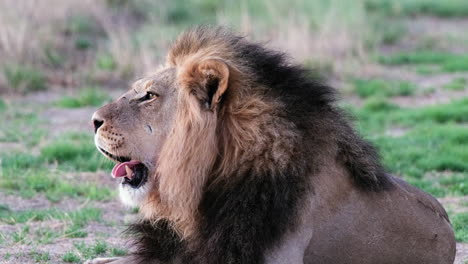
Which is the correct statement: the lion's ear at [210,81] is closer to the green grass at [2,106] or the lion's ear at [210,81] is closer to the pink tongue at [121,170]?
the pink tongue at [121,170]

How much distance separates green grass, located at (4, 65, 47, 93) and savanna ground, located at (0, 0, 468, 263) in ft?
0.06

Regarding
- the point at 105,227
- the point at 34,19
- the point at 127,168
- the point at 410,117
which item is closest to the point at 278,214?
the point at 127,168

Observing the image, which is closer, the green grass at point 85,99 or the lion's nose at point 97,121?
the lion's nose at point 97,121

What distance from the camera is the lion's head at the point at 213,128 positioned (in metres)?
4.23

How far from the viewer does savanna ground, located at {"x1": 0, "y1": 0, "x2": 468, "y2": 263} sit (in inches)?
251

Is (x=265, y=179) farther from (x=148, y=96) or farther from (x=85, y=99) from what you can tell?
(x=85, y=99)

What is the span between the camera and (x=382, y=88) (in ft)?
37.8

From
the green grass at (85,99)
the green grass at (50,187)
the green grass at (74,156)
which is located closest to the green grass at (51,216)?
the green grass at (50,187)

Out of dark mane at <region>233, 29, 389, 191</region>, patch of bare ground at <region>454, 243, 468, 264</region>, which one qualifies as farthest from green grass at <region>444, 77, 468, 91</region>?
dark mane at <region>233, 29, 389, 191</region>

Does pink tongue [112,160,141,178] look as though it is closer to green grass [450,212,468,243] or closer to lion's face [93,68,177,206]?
lion's face [93,68,177,206]

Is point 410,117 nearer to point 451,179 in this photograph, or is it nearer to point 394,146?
point 394,146

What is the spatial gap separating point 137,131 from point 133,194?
0.29m

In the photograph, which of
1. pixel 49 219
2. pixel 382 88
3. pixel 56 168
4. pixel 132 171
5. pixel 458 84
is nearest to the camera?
pixel 132 171

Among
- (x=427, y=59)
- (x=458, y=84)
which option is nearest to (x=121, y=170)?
(x=458, y=84)
